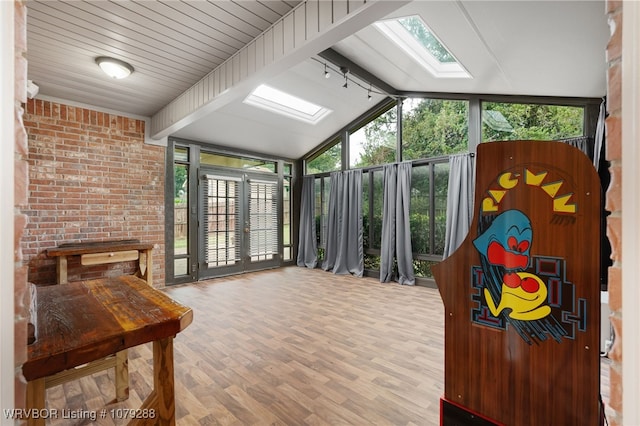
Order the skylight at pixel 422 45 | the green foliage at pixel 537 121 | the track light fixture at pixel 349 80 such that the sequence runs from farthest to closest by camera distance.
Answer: the track light fixture at pixel 349 80 < the green foliage at pixel 537 121 < the skylight at pixel 422 45

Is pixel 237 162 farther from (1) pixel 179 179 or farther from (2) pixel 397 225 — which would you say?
Result: (2) pixel 397 225

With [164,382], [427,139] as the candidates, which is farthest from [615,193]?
[427,139]

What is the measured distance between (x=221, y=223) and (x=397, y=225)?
125 inches

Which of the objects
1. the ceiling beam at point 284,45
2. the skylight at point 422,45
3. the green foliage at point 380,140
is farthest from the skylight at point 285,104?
the skylight at point 422,45

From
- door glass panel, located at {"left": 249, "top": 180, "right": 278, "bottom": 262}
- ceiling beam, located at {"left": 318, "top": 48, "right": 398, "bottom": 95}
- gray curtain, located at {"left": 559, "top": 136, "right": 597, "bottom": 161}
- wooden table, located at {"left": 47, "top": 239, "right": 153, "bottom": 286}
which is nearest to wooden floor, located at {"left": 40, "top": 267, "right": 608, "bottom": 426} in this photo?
wooden table, located at {"left": 47, "top": 239, "right": 153, "bottom": 286}

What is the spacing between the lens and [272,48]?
2.31 meters

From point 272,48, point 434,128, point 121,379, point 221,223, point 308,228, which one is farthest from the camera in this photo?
point 308,228

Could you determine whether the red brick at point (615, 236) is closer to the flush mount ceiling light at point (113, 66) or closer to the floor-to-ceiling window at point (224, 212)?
the flush mount ceiling light at point (113, 66)

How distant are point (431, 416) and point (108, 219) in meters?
4.32

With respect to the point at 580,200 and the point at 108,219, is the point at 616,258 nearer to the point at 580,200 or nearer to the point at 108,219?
the point at 580,200

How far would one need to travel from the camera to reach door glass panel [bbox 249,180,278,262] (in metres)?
5.89

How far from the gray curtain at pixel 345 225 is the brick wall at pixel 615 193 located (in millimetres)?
5008

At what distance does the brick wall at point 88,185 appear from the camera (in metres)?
3.45

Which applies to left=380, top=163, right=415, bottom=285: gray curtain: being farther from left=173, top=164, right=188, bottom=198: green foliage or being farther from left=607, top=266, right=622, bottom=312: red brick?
left=607, top=266, right=622, bottom=312: red brick
